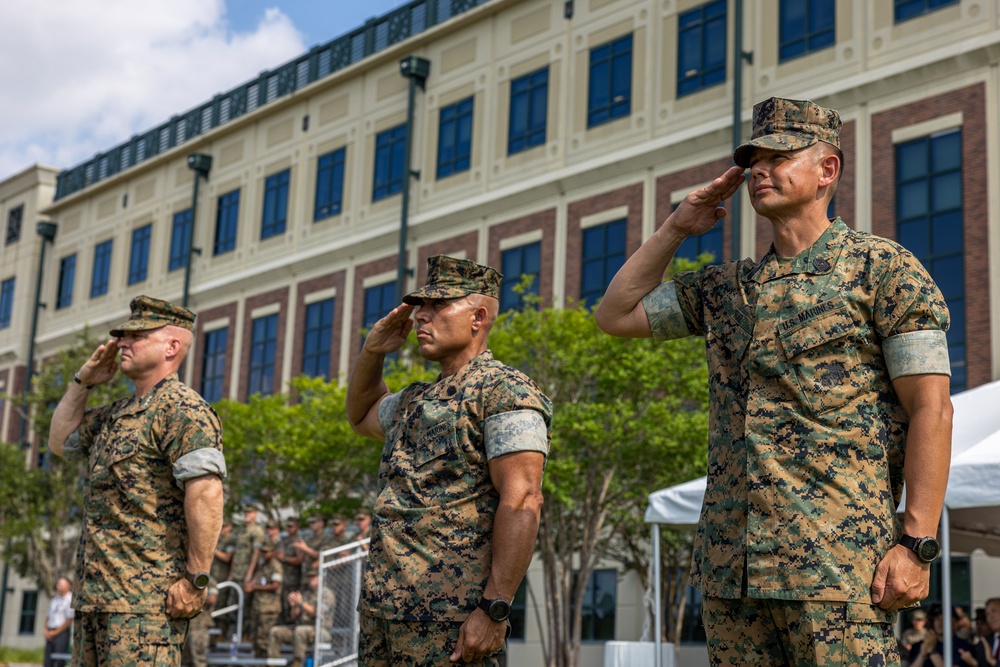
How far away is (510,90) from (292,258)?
8198 millimetres

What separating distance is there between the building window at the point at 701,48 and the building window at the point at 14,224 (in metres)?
29.0

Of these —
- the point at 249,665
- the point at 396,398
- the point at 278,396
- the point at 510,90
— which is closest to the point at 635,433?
the point at 249,665

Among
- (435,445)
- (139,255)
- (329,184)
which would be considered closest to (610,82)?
(329,184)

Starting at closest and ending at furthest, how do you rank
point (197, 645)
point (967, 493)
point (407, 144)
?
point (967, 493), point (197, 645), point (407, 144)

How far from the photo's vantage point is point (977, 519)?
40.9ft

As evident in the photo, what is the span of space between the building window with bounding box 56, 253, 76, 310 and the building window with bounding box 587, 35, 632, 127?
75.1 feet

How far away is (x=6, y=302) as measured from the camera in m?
47.2

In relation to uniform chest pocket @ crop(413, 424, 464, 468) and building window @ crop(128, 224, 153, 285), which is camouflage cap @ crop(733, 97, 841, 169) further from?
building window @ crop(128, 224, 153, 285)

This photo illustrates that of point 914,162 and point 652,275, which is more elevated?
point 914,162

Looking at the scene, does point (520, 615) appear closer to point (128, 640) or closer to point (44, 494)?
point (44, 494)

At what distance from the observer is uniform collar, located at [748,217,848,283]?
160 inches

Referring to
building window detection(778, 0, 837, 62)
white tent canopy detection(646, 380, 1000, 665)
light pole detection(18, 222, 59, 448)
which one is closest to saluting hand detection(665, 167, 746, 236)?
white tent canopy detection(646, 380, 1000, 665)

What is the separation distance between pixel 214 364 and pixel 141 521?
3171cm

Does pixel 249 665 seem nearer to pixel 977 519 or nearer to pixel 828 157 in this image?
pixel 977 519
